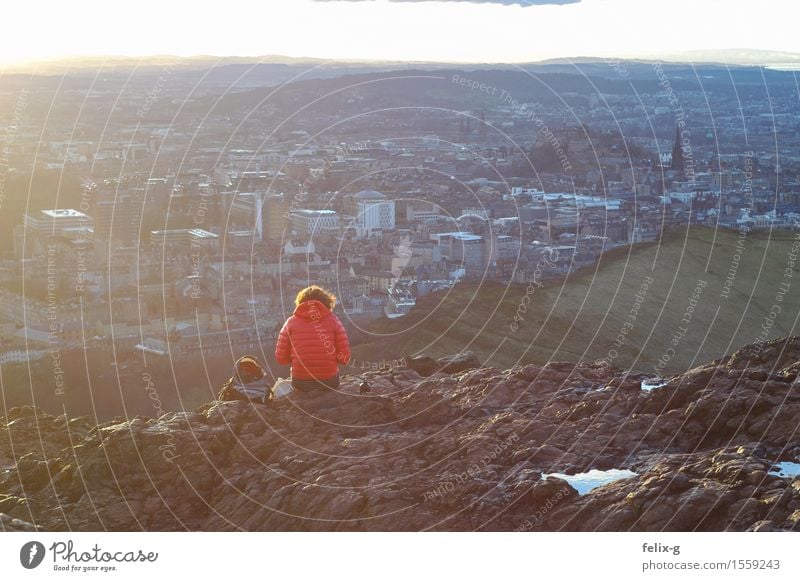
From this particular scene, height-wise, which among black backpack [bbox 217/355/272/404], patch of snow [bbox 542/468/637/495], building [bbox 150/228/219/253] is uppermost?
black backpack [bbox 217/355/272/404]

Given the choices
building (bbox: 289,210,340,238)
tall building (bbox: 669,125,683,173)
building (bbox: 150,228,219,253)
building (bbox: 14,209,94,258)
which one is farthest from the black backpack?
tall building (bbox: 669,125,683,173)

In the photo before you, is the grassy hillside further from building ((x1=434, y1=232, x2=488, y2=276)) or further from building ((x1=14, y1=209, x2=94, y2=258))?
building ((x1=14, y1=209, x2=94, y2=258))

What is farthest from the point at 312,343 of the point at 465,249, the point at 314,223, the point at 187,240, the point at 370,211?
the point at 370,211

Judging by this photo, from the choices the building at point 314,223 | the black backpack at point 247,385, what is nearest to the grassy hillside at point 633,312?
the black backpack at point 247,385

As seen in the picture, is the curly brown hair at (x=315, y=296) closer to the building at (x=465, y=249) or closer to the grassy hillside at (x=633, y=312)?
the grassy hillside at (x=633, y=312)

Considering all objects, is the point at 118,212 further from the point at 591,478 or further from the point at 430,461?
the point at 591,478

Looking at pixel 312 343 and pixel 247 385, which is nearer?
pixel 247 385

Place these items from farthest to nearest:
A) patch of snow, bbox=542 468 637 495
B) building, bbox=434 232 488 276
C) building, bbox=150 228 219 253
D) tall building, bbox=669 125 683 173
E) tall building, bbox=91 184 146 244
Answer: tall building, bbox=669 125 683 173 → tall building, bbox=91 184 146 244 → building, bbox=150 228 219 253 → building, bbox=434 232 488 276 → patch of snow, bbox=542 468 637 495
